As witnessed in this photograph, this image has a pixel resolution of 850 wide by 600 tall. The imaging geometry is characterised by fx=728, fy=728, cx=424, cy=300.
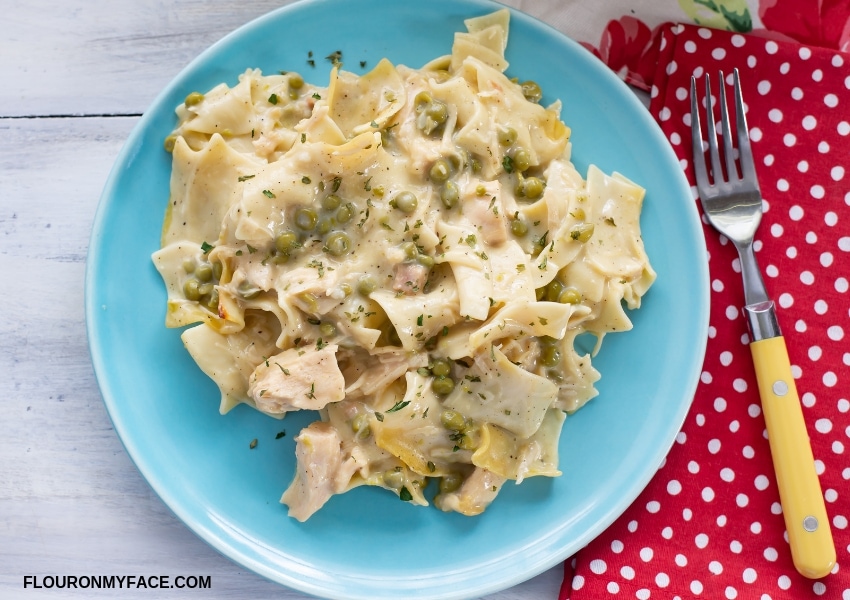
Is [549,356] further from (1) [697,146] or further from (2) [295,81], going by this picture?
A: (2) [295,81]

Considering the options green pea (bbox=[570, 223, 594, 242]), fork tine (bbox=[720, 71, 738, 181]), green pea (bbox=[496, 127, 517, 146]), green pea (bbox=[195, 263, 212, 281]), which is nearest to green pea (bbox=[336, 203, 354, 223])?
green pea (bbox=[195, 263, 212, 281])

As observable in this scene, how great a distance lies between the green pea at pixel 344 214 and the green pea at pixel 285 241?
246mm

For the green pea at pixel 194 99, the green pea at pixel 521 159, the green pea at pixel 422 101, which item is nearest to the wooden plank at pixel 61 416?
the green pea at pixel 194 99

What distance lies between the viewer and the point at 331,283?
3732 millimetres

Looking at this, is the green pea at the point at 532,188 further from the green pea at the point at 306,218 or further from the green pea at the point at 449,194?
the green pea at the point at 306,218

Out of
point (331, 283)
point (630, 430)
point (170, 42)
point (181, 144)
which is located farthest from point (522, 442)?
point (170, 42)

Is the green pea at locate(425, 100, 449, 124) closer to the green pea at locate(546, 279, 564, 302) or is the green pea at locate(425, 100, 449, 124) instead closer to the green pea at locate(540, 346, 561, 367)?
the green pea at locate(546, 279, 564, 302)

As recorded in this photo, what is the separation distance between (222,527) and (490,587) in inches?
60.8

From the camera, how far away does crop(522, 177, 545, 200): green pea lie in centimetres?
404

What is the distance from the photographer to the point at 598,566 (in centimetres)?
→ 427

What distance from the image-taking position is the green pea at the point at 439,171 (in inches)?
151

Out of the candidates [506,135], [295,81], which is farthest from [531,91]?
[295,81]

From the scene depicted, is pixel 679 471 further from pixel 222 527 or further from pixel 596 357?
pixel 222 527

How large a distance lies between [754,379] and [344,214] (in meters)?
2.57
